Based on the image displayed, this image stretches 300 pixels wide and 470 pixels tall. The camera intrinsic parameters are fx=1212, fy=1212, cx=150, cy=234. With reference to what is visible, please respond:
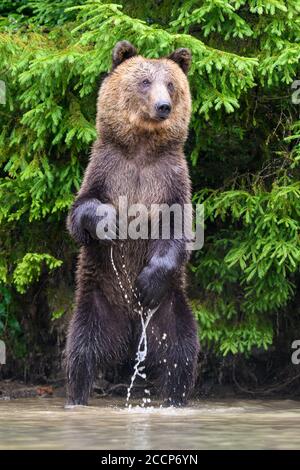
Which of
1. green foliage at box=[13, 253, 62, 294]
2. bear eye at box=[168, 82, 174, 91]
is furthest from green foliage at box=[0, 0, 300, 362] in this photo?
bear eye at box=[168, 82, 174, 91]

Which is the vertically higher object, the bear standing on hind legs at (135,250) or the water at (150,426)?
the bear standing on hind legs at (135,250)

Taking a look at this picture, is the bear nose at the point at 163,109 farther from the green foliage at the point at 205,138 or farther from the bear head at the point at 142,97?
the green foliage at the point at 205,138

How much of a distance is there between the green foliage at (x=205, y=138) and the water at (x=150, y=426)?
2.75 feet

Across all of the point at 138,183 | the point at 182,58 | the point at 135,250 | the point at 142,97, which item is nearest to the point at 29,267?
the point at 135,250

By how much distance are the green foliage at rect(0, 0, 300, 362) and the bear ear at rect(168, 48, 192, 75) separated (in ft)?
0.46

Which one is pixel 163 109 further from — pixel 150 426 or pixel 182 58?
pixel 150 426

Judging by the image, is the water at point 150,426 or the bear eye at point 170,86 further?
the bear eye at point 170,86

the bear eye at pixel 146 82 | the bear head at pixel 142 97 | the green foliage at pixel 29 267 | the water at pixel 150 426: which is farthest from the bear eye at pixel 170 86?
the water at pixel 150 426

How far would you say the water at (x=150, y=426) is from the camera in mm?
5375

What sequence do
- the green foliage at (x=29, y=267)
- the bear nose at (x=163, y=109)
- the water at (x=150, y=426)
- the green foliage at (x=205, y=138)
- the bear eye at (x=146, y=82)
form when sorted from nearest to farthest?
the water at (x=150, y=426) → the bear nose at (x=163, y=109) → the bear eye at (x=146, y=82) → the green foliage at (x=205, y=138) → the green foliage at (x=29, y=267)

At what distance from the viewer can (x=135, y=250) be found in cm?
768

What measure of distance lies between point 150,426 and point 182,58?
2582 mm

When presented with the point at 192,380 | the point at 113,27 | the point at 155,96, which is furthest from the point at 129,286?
the point at 113,27

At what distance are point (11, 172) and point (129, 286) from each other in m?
1.39
